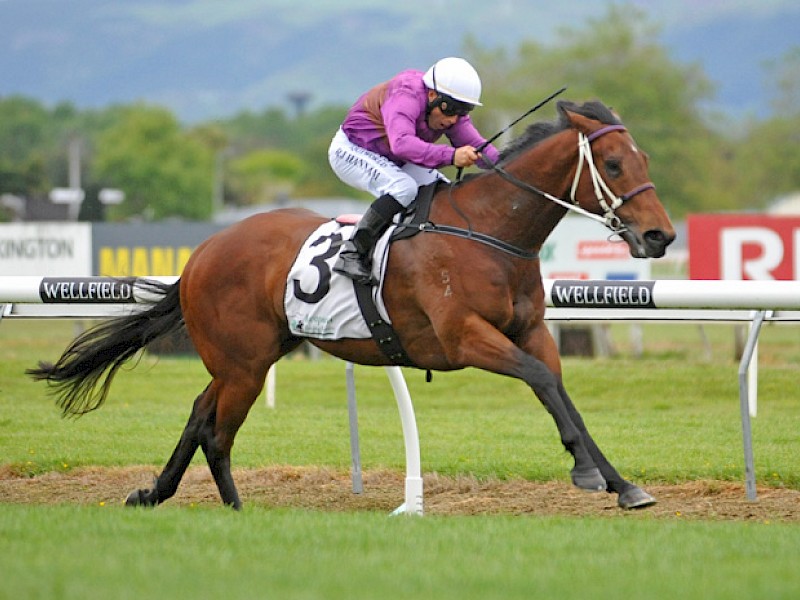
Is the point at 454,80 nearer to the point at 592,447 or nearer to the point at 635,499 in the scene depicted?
the point at 592,447

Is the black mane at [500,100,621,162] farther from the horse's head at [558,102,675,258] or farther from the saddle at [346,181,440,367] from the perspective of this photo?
the saddle at [346,181,440,367]

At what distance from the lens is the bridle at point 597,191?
6.16 meters

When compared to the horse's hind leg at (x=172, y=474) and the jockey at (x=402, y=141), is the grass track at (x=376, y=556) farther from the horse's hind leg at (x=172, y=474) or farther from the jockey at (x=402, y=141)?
the jockey at (x=402, y=141)

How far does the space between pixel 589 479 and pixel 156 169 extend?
7988cm

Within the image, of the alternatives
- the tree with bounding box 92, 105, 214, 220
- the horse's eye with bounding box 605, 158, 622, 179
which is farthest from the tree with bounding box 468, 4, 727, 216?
the horse's eye with bounding box 605, 158, 622, 179

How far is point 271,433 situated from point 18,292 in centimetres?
253

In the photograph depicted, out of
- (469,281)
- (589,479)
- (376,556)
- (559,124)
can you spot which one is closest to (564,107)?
(559,124)

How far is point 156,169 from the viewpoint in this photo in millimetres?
83688

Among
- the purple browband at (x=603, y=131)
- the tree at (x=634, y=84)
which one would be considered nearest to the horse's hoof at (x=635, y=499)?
the purple browband at (x=603, y=131)

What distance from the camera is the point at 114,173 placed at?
84.4 meters

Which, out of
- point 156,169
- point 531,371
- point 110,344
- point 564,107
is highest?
point 156,169

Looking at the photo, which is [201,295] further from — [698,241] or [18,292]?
[698,241]

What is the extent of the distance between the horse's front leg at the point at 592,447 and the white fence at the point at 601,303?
1020mm

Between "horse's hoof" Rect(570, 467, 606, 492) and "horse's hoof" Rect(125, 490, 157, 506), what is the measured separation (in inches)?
94.3
